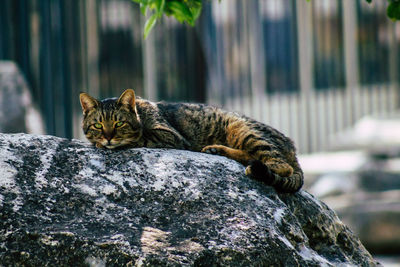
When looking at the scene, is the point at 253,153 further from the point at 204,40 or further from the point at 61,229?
the point at 204,40

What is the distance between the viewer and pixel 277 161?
3.62 m

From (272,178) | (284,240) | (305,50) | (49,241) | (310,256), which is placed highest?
(305,50)

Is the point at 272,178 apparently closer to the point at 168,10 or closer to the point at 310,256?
the point at 310,256

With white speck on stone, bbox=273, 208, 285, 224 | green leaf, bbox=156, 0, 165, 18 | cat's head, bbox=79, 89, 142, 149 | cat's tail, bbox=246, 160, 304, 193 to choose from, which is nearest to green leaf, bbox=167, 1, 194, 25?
green leaf, bbox=156, 0, 165, 18

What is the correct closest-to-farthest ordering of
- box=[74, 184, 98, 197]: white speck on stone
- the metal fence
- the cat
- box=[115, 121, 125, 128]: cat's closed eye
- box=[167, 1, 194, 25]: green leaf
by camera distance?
1. box=[74, 184, 98, 197]: white speck on stone
2. box=[167, 1, 194, 25]: green leaf
3. the cat
4. box=[115, 121, 125, 128]: cat's closed eye
5. the metal fence

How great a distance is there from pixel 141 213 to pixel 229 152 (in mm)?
1011

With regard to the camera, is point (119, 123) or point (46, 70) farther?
point (46, 70)

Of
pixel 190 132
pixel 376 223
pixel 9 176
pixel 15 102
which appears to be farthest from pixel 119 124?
pixel 376 223

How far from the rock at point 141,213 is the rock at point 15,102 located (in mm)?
4327

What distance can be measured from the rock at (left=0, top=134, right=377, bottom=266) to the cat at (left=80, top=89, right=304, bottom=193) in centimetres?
28

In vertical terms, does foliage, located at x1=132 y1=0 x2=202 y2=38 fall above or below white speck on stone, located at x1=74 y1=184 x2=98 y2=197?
above

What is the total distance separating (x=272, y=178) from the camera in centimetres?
317

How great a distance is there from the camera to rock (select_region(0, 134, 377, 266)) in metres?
2.54

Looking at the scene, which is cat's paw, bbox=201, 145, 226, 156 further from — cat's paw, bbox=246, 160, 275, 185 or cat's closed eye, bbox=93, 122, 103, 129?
cat's closed eye, bbox=93, 122, 103, 129
